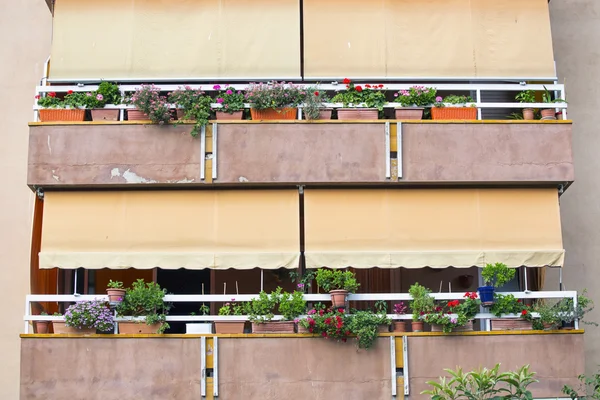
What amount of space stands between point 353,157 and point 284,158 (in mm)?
1228

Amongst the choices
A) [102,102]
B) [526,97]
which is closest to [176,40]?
[102,102]

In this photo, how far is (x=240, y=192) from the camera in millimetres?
19391

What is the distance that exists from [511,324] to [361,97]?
15.9 feet

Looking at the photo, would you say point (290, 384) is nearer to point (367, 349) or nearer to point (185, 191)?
point (367, 349)

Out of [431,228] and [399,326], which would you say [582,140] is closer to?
[431,228]

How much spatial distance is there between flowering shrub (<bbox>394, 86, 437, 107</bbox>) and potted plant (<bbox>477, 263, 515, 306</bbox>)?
10.4 ft

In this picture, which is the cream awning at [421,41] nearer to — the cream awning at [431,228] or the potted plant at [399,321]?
the cream awning at [431,228]

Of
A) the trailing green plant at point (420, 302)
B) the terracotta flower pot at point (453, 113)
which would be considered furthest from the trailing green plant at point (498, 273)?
the terracotta flower pot at point (453, 113)

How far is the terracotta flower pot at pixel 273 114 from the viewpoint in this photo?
1948 cm

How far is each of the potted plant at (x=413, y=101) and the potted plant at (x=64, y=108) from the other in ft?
18.8

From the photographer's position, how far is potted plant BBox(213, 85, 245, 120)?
19453 mm

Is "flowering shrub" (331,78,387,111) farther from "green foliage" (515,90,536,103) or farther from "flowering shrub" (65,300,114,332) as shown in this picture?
"flowering shrub" (65,300,114,332)

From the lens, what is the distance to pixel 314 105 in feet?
63.4

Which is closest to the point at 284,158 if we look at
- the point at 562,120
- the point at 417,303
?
the point at 417,303
